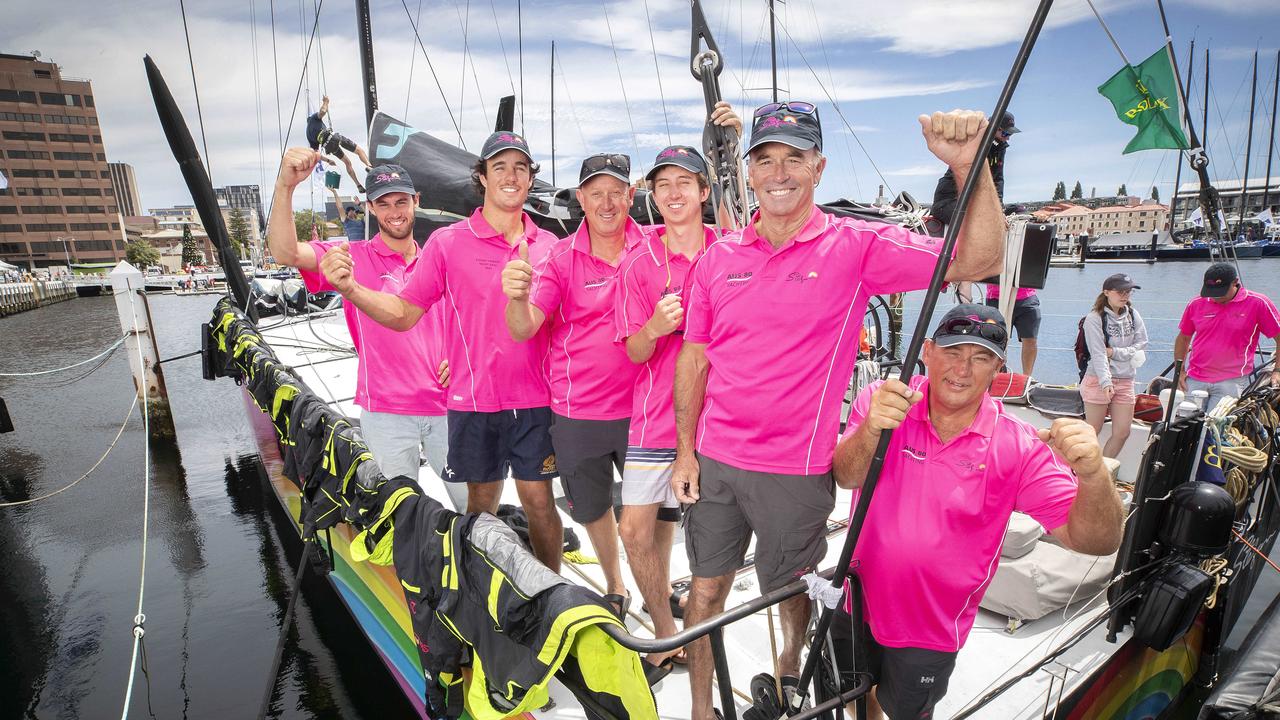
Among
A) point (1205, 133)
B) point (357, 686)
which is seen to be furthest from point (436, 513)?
point (1205, 133)

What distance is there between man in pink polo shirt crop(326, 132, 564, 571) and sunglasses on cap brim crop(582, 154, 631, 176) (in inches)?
18.1

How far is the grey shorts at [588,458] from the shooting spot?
2473 mm

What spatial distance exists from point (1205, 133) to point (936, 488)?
28.0 ft

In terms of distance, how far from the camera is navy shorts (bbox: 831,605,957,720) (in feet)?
5.99

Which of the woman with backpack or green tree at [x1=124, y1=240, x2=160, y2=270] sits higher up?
the woman with backpack

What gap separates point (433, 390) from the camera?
10.5ft

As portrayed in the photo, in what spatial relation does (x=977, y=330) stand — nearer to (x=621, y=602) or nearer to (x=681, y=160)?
(x=681, y=160)

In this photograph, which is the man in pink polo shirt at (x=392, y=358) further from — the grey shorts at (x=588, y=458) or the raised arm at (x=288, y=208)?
the grey shorts at (x=588, y=458)

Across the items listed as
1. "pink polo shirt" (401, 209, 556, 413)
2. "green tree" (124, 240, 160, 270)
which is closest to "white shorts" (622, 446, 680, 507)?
"pink polo shirt" (401, 209, 556, 413)

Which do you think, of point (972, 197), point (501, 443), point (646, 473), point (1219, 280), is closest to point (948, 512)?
point (972, 197)

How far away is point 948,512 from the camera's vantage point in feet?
5.64

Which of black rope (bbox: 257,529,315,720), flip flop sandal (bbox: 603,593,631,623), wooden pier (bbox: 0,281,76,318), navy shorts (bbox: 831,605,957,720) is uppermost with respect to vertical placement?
navy shorts (bbox: 831,605,957,720)

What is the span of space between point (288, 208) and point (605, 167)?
1.41 meters

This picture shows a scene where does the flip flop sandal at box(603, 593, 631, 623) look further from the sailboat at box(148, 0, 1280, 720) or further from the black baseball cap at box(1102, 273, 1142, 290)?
the black baseball cap at box(1102, 273, 1142, 290)
